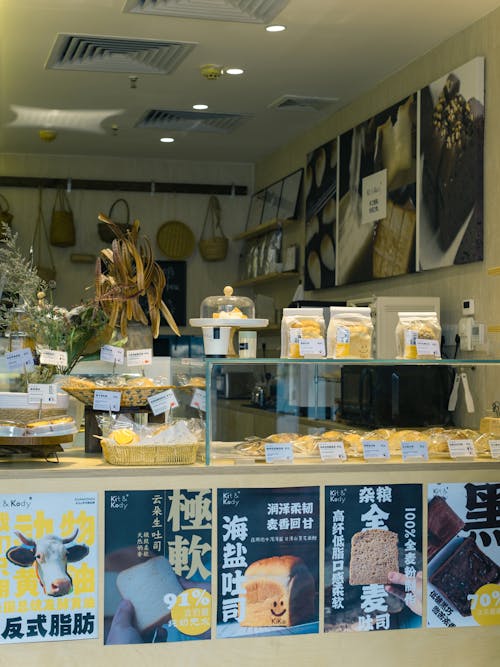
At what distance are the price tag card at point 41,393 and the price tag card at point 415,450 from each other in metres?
1.21

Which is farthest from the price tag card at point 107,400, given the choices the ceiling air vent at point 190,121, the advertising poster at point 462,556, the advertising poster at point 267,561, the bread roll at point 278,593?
the ceiling air vent at point 190,121

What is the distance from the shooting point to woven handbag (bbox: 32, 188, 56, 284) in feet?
28.1

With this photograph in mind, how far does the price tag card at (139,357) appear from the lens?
3.40 m

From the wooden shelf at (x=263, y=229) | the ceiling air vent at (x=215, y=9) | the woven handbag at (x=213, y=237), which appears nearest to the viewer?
the ceiling air vent at (x=215, y=9)

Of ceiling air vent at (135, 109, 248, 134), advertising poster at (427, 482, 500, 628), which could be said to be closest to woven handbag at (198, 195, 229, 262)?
ceiling air vent at (135, 109, 248, 134)

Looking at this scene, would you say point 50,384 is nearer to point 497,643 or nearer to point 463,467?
point 463,467

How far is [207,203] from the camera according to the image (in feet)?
29.7

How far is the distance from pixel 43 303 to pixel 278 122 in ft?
13.5

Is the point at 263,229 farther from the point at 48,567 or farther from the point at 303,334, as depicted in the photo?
the point at 48,567

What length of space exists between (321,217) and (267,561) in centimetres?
432

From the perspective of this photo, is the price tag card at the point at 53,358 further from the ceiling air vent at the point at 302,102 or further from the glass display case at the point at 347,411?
the ceiling air vent at the point at 302,102

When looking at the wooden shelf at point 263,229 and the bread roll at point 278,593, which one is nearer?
the bread roll at point 278,593

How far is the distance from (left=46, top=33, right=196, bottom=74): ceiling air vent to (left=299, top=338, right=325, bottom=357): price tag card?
282 cm

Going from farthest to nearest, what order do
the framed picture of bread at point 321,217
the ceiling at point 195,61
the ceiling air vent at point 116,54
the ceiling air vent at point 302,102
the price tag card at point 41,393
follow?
the framed picture of bread at point 321,217 < the ceiling air vent at point 302,102 < the ceiling air vent at point 116,54 < the ceiling at point 195,61 < the price tag card at point 41,393
